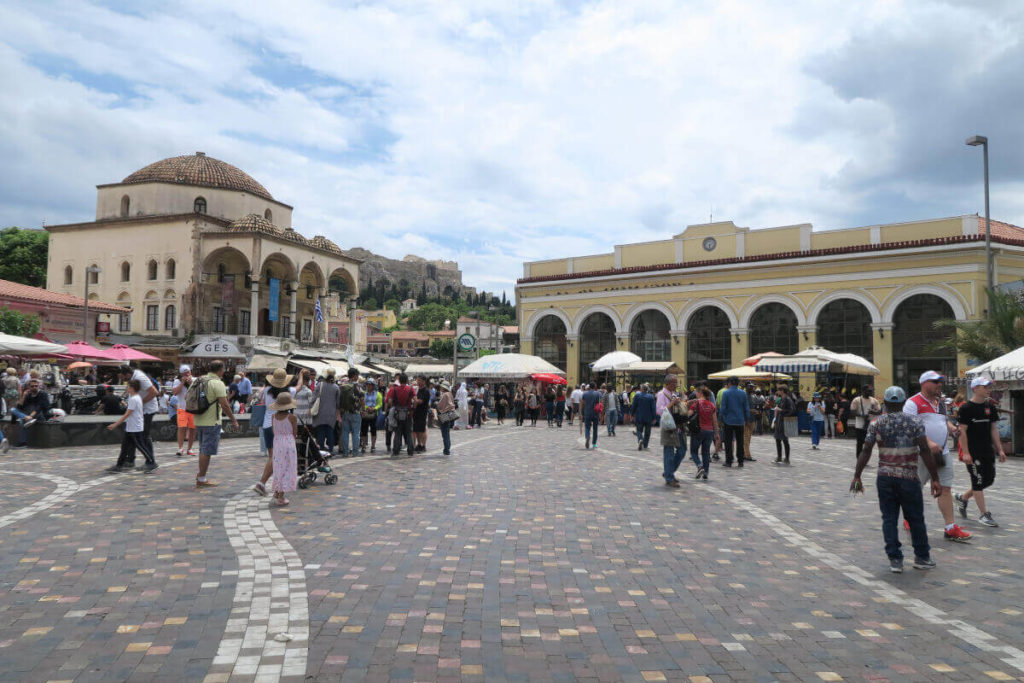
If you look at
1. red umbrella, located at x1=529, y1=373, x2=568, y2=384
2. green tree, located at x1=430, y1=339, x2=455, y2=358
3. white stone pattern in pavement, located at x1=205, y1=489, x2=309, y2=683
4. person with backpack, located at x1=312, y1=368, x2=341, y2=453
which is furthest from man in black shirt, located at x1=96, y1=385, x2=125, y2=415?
green tree, located at x1=430, y1=339, x2=455, y2=358

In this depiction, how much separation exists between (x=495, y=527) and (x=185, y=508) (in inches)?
143

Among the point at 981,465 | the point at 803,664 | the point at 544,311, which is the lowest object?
the point at 803,664

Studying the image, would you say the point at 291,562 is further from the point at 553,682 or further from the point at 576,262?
the point at 576,262

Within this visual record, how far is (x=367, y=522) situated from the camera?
25.7 ft

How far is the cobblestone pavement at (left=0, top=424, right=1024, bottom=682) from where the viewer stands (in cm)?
408

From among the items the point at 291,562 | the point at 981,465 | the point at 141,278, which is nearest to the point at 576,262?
the point at 141,278

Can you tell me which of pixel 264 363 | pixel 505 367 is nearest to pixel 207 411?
pixel 505 367

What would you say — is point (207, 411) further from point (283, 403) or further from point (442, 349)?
point (442, 349)

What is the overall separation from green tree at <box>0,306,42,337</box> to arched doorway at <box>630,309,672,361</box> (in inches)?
1084

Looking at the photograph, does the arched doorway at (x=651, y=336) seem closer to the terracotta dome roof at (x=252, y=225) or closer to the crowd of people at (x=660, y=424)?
the crowd of people at (x=660, y=424)

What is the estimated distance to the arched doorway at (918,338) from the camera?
97.0ft

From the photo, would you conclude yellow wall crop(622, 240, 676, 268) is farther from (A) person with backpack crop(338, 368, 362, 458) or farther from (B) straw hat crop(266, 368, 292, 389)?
(B) straw hat crop(266, 368, 292, 389)

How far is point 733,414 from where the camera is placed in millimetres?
13961

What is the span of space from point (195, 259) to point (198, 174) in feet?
24.8
